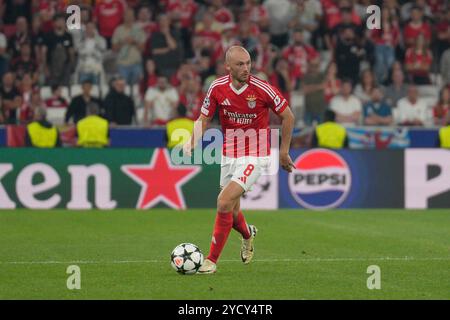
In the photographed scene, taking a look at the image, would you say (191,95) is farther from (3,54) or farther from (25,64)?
(3,54)

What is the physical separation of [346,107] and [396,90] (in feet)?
5.20

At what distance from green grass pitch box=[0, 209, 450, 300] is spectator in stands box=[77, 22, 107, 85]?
5.26m

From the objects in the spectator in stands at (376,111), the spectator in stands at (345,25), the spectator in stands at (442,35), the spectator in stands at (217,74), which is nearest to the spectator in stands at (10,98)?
the spectator in stands at (217,74)

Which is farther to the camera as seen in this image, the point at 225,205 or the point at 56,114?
the point at 56,114

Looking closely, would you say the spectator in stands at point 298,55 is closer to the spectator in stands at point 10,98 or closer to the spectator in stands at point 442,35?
the spectator in stands at point 442,35

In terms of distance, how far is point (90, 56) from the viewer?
2403 cm

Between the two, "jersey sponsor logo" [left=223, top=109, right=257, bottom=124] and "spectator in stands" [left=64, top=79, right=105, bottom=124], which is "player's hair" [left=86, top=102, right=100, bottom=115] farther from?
"jersey sponsor logo" [left=223, top=109, right=257, bottom=124]

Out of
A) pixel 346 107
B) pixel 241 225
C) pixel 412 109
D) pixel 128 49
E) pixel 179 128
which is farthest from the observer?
pixel 128 49

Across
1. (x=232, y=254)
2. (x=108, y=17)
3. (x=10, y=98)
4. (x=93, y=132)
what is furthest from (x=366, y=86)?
(x=232, y=254)

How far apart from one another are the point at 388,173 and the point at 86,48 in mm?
7319

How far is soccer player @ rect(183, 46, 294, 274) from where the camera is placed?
11234mm

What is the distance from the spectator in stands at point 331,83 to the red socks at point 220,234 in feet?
42.6
